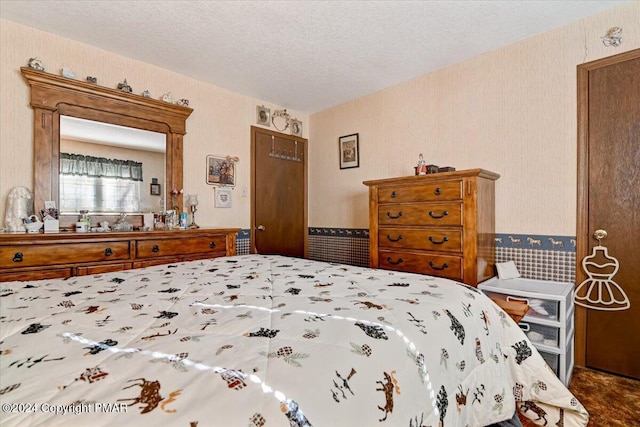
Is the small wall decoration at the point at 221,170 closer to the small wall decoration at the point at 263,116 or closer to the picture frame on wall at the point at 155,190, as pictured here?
the picture frame on wall at the point at 155,190

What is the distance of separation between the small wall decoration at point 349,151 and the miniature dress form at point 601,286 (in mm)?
2342

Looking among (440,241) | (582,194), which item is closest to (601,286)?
(582,194)

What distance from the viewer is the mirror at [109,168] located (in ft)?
8.41

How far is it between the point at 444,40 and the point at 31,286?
3.08m

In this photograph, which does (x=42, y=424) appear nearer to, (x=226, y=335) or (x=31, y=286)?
(x=226, y=335)

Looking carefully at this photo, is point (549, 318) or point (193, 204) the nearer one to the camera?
point (549, 318)

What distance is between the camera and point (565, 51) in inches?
92.7

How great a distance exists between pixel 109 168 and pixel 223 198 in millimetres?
1105

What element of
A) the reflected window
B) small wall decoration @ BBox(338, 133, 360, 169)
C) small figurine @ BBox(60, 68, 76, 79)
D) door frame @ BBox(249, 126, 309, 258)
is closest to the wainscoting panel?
small wall decoration @ BBox(338, 133, 360, 169)

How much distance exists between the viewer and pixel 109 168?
276cm

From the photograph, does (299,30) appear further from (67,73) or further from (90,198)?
(90,198)

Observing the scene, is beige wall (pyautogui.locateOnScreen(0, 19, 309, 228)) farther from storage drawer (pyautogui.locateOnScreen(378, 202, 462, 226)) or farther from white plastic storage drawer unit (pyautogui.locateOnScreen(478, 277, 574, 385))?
white plastic storage drawer unit (pyautogui.locateOnScreen(478, 277, 574, 385))

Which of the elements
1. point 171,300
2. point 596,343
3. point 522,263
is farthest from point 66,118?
point 596,343

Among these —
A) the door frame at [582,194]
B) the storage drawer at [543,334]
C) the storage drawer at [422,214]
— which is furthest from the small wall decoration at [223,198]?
the door frame at [582,194]
